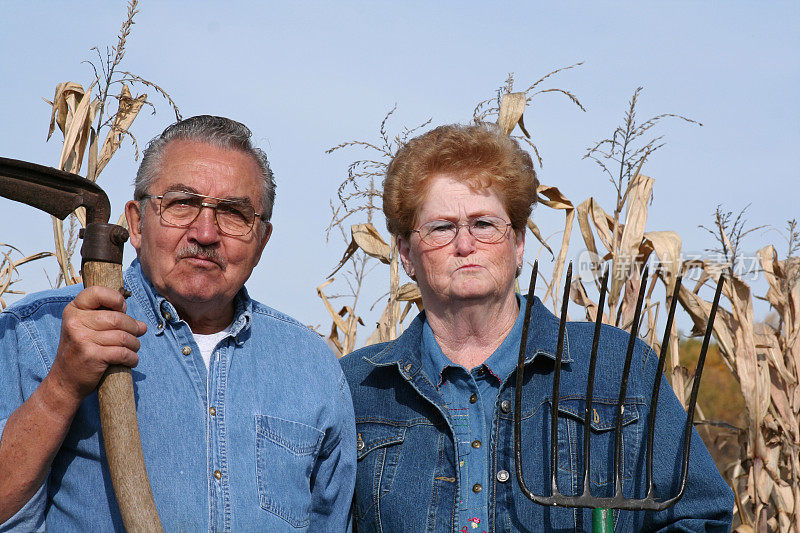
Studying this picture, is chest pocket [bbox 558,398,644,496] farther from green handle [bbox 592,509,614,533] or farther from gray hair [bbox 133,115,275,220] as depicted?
Result: gray hair [bbox 133,115,275,220]

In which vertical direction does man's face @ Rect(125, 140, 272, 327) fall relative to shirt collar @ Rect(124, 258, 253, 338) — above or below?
above

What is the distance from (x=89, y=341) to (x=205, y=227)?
21.1 inches

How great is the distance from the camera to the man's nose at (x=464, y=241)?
2602mm

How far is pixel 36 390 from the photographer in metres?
1.89

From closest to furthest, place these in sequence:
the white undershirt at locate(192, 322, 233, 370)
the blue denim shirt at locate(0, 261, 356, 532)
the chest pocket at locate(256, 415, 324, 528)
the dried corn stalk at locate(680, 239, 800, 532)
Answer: the blue denim shirt at locate(0, 261, 356, 532), the chest pocket at locate(256, 415, 324, 528), the white undershirt at locate(192, 322, 233, 370), the dried corn stalk at locate(680, 239, 800, 532)

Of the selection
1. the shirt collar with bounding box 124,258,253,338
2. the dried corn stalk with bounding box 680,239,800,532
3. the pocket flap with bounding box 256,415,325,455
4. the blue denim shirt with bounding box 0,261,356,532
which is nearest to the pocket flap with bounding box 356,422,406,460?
the blue denim shirt with bounding box 0,261,356,532

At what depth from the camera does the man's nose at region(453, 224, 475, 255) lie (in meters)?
2.60

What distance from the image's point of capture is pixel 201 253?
2.29 meters

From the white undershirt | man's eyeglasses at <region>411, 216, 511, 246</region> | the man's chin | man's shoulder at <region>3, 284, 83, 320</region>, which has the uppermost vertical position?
man's eyeglasses at <region>411, 216, 511, 246</region>

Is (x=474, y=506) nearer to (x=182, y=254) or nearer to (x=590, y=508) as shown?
(x=590, y=508)

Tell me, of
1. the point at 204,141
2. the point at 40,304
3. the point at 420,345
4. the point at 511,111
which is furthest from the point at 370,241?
the point at 40,304

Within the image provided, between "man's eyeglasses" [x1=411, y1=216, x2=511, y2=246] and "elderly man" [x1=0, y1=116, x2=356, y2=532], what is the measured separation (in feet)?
1.64

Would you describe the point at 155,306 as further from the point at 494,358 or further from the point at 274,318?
the point at 494,358

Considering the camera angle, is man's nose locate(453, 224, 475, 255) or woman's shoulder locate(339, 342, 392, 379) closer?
man's nose locate(453, 224, 475, 255)
